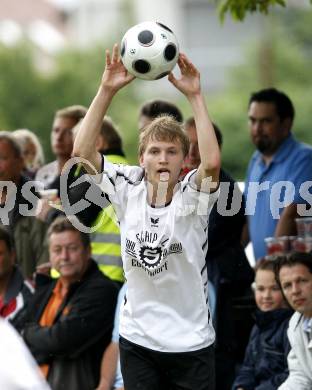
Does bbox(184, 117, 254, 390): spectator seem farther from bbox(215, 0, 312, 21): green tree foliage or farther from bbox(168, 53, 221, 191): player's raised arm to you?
bbox(168, 53, 221, 191): player's raised arm

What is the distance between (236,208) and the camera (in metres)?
9.06

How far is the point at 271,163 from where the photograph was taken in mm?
10320

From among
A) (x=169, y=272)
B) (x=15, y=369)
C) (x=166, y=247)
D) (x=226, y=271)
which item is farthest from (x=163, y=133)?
(x=15, y=369)

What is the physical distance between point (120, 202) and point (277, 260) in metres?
2.19

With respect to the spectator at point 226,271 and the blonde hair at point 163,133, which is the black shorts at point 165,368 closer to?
the blonde hair at point 163,133

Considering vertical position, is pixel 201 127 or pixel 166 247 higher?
pixel 201 127

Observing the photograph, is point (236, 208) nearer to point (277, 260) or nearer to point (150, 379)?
point (277, 260)

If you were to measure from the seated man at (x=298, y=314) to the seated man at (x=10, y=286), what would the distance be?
2196 millimetres

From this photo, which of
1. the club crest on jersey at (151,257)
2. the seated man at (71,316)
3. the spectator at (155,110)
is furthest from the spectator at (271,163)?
the club crest on jersey at (151,257)

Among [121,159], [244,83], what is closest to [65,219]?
[121,159]

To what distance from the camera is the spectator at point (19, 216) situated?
33.3ft

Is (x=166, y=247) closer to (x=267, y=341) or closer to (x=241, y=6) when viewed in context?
(x=267, y=341)

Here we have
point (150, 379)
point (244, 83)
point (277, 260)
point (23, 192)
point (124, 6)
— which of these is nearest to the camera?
point (150, 379)

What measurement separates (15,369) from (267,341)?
4.75 metres
